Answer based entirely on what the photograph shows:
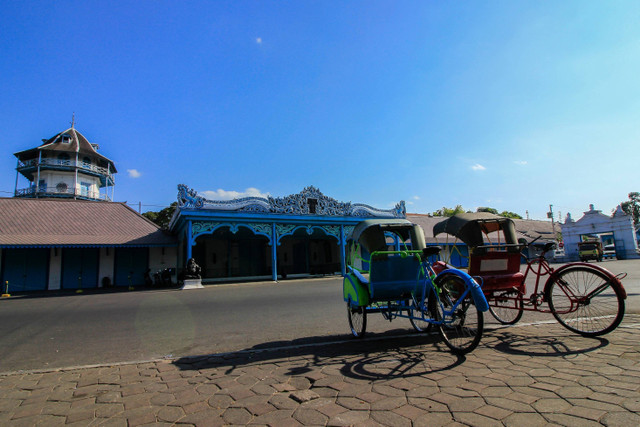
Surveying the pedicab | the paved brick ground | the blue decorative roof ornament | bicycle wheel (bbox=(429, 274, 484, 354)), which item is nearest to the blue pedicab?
bicycle wheel (bbox=(429, 274, 484, 354))

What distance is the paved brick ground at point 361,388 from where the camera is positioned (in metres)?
2.53

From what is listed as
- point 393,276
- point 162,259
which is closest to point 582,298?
point 393,276

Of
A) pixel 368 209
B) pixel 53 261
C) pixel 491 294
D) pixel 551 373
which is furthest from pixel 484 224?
pixel 53 261

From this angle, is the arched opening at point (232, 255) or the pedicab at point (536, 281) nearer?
the pedicab at point (536, 281)

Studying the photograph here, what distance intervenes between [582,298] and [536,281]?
2.20ft

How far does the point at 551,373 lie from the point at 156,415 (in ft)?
11.8

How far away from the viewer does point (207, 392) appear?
326cm

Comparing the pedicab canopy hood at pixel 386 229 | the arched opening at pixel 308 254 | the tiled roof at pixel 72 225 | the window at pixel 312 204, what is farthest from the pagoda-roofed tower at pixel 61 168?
the pedicab canopy hood at pixel 386 229

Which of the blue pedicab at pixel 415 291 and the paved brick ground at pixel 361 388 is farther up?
the blue pedicab at pixel 415 291

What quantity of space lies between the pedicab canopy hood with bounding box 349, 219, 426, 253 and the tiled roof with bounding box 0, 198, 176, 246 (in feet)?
63.3

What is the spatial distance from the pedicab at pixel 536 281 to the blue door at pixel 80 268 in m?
22.6

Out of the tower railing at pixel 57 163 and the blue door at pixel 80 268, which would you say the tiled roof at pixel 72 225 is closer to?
the blue door at pixel 80 268

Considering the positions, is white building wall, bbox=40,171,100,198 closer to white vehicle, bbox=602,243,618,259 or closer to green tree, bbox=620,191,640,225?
white vehicle, bbox=602,243,618,259

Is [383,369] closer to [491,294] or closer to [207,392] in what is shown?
[207,392]
